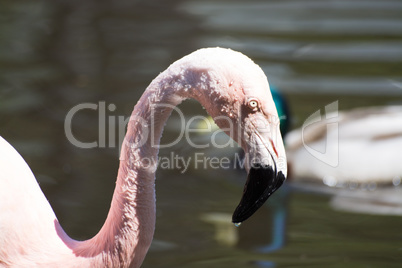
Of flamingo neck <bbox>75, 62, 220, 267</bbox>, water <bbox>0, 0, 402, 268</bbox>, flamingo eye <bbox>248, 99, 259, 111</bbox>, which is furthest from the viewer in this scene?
water <bbox>0, 0, 402, 268</bbox>

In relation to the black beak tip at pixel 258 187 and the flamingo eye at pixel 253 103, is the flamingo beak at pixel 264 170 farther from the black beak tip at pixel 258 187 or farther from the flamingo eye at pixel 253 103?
the flamingo eye at pixel 253 103

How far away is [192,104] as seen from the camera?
7562mm

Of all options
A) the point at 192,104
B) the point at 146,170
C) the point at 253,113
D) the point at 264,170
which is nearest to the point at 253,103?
the point at 253,113

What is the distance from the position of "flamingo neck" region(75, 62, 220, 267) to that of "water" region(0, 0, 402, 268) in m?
1.63

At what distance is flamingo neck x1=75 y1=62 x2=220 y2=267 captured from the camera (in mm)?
3127

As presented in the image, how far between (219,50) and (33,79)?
5378 mm

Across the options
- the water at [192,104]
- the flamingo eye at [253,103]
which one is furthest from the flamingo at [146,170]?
the water at [192,104]

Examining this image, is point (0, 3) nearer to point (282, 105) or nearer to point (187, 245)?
point (282, 105)

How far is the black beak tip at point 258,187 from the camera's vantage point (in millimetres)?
2896

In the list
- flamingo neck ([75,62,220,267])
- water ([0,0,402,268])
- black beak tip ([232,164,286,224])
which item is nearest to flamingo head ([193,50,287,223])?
black beak tip ([232,164,286,224])

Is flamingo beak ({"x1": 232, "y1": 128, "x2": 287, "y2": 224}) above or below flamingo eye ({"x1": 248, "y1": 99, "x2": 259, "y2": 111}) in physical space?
below

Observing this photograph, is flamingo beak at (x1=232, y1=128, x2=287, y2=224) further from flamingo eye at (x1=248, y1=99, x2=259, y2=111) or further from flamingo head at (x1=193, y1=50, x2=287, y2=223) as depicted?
flamingo eye at (x1=248, y1=99, x2=259, y2=111)

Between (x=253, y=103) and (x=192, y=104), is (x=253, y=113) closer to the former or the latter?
(x=253, y=103)

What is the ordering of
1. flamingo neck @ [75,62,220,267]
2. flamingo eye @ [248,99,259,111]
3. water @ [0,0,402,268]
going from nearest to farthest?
1. flamingo eye @ [248,99,259,111]
2. flamingo neck @ [75,62,220,267]
3. water @ [0,0,402,268]
